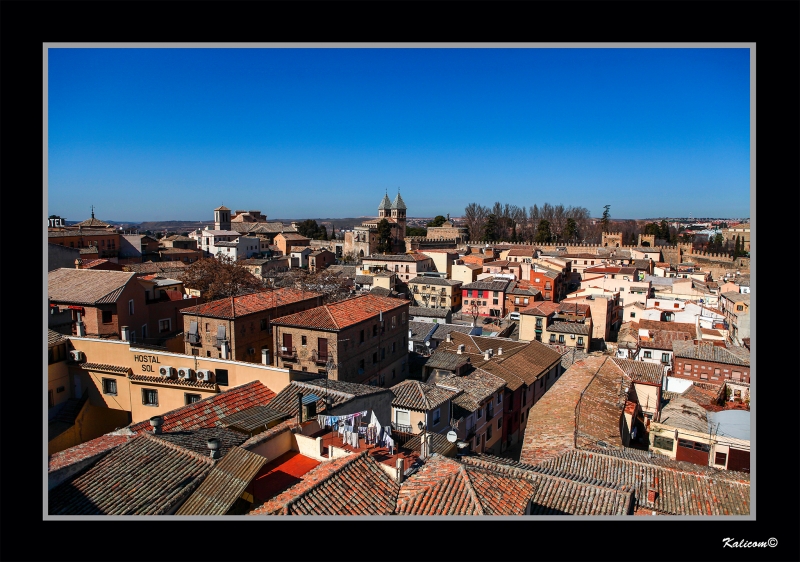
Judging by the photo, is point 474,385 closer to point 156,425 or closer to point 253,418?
point 253,418

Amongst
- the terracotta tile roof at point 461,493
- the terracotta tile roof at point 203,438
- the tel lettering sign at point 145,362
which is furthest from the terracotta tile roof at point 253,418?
the tel lettering sign at point 145,362

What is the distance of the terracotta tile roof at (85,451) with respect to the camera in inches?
209

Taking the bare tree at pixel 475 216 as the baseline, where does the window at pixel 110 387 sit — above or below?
below

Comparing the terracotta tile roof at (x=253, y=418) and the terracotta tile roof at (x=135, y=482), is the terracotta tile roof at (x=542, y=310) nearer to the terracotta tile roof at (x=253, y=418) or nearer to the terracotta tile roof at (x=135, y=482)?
the terracotta tile roof at (x=253, y=418)

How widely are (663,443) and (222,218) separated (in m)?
54.2

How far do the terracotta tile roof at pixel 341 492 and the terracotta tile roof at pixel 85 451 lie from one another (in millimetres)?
2034

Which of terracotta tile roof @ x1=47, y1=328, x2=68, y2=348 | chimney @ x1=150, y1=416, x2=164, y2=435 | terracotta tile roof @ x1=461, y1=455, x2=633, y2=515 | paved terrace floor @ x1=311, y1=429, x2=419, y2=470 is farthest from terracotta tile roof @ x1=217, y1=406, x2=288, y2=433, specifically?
terracotta tile roof @ x1=47, y1=328, x2=68, y2=348

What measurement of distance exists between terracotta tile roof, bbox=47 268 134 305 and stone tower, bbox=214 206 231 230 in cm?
4372

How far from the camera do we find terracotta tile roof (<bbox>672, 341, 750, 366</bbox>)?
678 inches

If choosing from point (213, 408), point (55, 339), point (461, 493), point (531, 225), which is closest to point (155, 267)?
point (55, 339)

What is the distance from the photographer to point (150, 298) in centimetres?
1534
